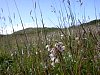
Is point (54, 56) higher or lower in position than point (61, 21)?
lower

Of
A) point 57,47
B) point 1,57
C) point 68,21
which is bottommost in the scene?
point 1,57

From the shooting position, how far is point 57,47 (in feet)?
5.24

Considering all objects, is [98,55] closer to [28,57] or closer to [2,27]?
[28,57]

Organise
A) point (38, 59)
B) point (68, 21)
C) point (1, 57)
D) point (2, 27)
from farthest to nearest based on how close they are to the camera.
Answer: point (2, 27) < point (1, 57) < point (68, 21) < point (38, 59)

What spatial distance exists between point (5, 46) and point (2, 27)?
2.41 ft

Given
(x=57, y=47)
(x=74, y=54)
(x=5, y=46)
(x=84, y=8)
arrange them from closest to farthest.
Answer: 1. (x=57, y=47)
2. (x=74, y=54)
3. (x=84, y=8)
4. (x=5, y=46)

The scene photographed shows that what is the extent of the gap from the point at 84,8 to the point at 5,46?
10.8ft

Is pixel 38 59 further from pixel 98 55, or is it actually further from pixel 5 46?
pixel 5 46

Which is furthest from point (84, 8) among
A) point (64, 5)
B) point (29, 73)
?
point (29, 73)

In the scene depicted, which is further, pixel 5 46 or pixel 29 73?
pixel 5 46

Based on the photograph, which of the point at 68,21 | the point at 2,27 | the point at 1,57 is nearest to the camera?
the point at 68,21

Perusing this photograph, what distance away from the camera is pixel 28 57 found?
3.20 metres

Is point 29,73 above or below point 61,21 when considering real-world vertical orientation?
below

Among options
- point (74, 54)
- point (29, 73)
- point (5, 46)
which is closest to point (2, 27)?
point (5, 46)
